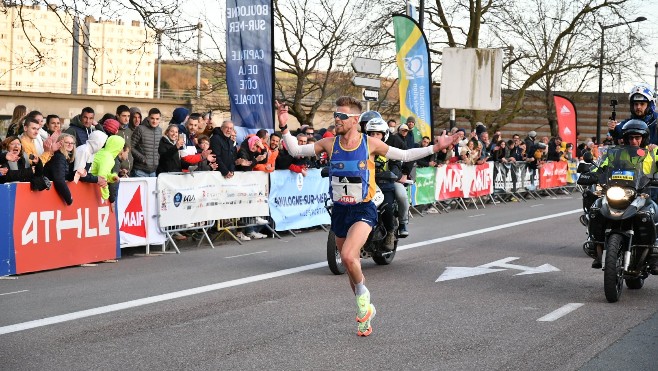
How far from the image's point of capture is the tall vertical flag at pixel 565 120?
124ft

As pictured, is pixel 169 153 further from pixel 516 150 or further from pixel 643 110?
pixel 516 150

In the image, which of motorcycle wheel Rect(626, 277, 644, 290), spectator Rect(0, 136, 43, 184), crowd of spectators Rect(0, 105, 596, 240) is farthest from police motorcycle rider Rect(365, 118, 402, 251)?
spectator Rect(0, 136, 43, 184)

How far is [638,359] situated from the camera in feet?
25.0

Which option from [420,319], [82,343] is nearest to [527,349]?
[420,319]

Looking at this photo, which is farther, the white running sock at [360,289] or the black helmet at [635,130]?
the black helmet at [635,130]

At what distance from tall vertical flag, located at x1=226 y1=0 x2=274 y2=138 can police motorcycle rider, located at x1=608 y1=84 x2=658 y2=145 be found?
760cm

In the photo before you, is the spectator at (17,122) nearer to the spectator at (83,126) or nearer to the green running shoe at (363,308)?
the spectator at (83,126)

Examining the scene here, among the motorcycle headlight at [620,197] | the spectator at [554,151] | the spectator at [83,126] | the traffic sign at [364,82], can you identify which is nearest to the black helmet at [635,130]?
the motorcycle headlight at [620,197]

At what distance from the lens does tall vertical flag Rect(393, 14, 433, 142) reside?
2620 cm

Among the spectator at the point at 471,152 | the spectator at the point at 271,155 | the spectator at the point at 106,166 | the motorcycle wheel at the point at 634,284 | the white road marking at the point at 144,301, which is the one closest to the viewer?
the white road marking at the point at 144,301

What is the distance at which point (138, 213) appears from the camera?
14.5 metres

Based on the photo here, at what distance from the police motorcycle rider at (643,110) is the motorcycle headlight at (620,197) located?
1.24 m

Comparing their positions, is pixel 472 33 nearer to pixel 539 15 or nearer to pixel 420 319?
pixel 539 15

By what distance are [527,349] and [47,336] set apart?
3.69m
